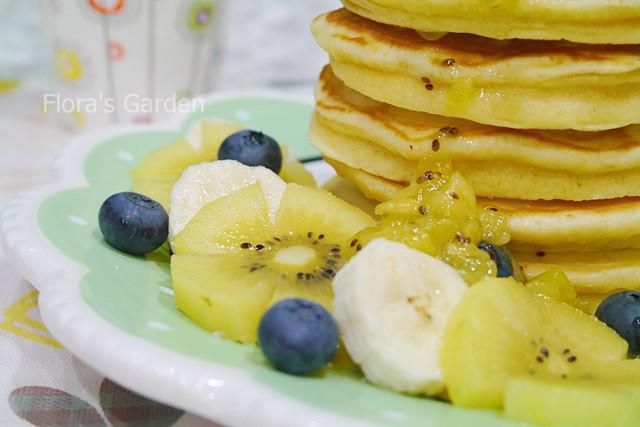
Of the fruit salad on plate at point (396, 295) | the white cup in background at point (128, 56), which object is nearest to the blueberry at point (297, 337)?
the fruit salad on plate at point (396, 295)

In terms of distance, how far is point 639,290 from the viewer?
210 centimetres

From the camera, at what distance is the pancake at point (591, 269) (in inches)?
80.7

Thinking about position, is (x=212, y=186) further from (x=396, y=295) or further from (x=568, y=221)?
(x=568, y=221)

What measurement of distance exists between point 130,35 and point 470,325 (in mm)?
2266

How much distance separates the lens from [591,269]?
6.77 ft

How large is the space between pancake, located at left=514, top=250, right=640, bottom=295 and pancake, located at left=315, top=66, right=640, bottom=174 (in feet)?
0.78

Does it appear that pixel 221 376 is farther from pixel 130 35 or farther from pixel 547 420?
pixel 130 35

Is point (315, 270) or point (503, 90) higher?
point (503, 90)

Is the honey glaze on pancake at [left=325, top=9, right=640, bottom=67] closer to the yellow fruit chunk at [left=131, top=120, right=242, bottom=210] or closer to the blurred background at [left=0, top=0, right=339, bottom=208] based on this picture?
the yellow fruit chunk at [left=131, top=120, right=242, bottom=210]

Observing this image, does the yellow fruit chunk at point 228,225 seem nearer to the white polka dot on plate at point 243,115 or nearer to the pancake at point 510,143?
the pancake at point 510,143

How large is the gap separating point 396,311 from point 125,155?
1.31m

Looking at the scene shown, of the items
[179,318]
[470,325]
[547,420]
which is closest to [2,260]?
[179,318]

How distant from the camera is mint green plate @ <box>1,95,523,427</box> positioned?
145 cm

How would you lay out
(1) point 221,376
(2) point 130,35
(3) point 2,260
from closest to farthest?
1. (1) point 221,376
2. (3) point 2,260
3. (2) point 130,35
